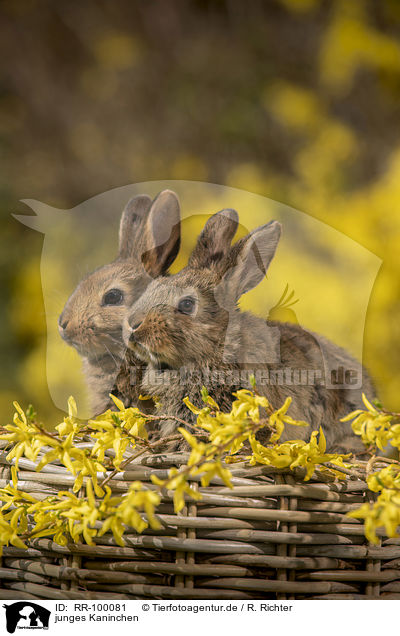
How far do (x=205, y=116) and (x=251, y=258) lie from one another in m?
0.24

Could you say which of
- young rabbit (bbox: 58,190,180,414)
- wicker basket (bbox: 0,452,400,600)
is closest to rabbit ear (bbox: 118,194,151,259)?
young rabbit (bbox: 58,190,180,414)

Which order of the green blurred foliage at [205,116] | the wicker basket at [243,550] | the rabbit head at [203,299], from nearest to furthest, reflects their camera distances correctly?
the wicker basket at [243,550] → the rabbit head at [203,299] → the green blurred foliage at [205,116]

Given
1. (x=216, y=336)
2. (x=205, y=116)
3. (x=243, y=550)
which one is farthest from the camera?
(x=205, y=116)

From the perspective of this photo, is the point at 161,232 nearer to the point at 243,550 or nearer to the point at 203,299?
the point at 203,299

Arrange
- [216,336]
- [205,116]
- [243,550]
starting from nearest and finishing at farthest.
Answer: [243,550] < [216,336] < [205,116]

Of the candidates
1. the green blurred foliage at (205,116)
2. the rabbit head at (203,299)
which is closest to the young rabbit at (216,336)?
the rabbit head at (203,299)

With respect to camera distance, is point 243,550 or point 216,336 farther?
point 216,336

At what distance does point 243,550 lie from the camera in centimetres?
47

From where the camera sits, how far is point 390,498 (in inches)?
16.7

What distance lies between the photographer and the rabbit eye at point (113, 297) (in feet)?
2.14
